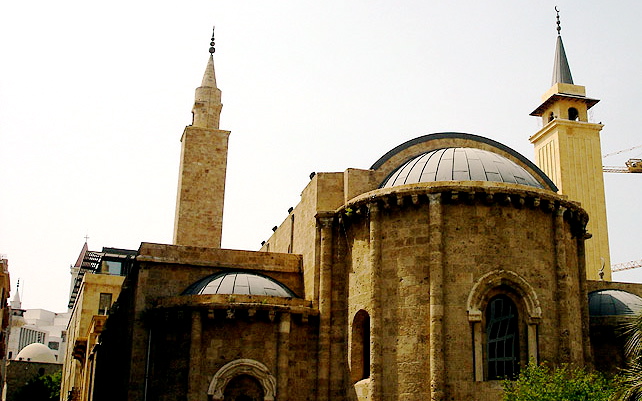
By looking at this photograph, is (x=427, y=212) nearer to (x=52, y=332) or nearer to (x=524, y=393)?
(x=524, y=393)

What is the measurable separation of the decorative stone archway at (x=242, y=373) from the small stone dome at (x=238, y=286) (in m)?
2.01

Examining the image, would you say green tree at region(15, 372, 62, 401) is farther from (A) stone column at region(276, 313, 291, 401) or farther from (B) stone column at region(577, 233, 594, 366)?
(B) stone column at region(577, 233, 594, 366)

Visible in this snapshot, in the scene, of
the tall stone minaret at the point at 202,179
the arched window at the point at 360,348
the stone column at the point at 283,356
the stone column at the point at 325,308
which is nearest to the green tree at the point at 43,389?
the tall stone minaret at the point at 202,179

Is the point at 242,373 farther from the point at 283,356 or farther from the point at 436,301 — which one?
the point at 436,301

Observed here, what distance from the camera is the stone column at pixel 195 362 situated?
20.2 meters

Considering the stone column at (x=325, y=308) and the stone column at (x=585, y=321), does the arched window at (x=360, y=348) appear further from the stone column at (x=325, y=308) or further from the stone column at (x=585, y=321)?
the stone column at (x=585, y=321)

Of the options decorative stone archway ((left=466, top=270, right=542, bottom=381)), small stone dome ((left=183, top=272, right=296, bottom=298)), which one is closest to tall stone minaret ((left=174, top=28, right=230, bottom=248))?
small stone dome ((left=183, top=272, right=296, bottom=298))

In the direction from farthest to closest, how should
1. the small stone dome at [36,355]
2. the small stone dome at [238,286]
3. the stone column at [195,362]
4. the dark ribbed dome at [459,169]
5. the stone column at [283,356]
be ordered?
the small stone dome at [36,355]
the small stone dome at [238,286]
the stone column at [283,356]
the dark ribbed dome at [459,169]
the stone column at [195,362]

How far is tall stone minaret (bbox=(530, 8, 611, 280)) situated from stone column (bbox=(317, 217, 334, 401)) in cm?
2069

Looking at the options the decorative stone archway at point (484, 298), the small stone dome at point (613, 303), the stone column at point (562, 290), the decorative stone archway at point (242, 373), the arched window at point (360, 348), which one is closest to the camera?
the decorative stone archway at point (484, 298)

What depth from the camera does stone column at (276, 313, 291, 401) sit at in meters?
20.8

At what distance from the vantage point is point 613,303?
77.3ft

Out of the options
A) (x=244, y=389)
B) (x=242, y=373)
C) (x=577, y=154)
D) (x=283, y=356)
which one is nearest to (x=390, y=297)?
(x=283, y=356)

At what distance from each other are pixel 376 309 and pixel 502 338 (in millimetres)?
3206
